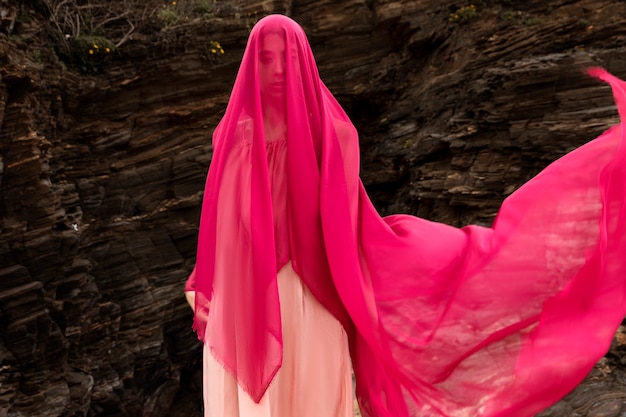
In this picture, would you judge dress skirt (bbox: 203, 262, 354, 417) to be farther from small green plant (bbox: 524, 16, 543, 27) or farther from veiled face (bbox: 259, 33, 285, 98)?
small green plant (bbox: 524, 16, 543, 27)

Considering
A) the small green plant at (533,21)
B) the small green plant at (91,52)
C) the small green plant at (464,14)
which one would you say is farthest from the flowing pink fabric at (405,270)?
the small green plant at (464,14)

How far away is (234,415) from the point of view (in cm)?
166

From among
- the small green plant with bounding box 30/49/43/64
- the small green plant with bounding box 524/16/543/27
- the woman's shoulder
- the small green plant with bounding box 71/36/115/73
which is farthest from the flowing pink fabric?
the small green plant with bounding box 71/36/115/73

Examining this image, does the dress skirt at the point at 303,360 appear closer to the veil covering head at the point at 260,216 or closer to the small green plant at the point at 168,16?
the veil covering head at the point at 260,216

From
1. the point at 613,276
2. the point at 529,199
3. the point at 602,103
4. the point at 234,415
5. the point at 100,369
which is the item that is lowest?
the point at 100,369

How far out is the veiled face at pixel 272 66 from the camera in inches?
66.2

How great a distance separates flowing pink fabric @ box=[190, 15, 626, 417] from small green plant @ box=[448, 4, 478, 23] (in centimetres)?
439

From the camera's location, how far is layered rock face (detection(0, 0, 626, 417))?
4184 mm

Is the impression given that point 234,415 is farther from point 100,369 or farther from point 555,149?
point 555,149

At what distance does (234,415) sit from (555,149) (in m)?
4.15

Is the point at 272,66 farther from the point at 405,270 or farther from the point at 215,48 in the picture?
the point at 215,48

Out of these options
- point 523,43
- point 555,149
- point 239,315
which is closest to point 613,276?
point 239,315

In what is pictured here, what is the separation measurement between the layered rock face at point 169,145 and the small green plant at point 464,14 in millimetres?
23

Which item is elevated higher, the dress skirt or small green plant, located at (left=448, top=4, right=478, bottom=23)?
small green plant, located at (left=448, top=4, right=478, bottom=23)
